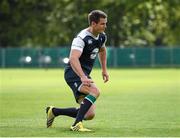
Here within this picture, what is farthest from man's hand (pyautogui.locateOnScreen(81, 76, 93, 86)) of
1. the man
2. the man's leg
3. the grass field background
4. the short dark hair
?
the short dark hair

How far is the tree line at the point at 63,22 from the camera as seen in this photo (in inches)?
2931

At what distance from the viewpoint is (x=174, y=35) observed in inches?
3076

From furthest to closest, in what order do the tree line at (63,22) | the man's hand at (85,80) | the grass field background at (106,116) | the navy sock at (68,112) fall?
1. the tree line at (63,22)
2. the navy sock at (68,112)
3. the grass field background at (106,116)
4. the man's hand at (85,80)

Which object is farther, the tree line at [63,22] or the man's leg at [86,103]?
the tree line at [63,22]

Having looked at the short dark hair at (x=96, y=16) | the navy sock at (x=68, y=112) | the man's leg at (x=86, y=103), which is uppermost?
the short dark hair at (x=96, y=16)

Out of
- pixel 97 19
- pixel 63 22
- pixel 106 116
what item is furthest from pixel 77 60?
pixel 63 22

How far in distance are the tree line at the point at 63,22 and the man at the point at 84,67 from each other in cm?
5929

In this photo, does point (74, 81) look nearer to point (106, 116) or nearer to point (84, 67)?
point (84, 67)

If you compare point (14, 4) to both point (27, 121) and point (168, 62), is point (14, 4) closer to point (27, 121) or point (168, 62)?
point (168, 62)

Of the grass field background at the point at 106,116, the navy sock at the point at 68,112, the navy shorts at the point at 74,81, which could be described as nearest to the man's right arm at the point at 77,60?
the navy shorts at the point at 74,81

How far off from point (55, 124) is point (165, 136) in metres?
3.00

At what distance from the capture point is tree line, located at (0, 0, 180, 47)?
7444 centimetres

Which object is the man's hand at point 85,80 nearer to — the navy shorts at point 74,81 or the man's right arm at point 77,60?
the man's right arm at point 77,60

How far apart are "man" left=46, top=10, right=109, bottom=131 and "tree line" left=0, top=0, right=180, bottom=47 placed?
5929 cm
